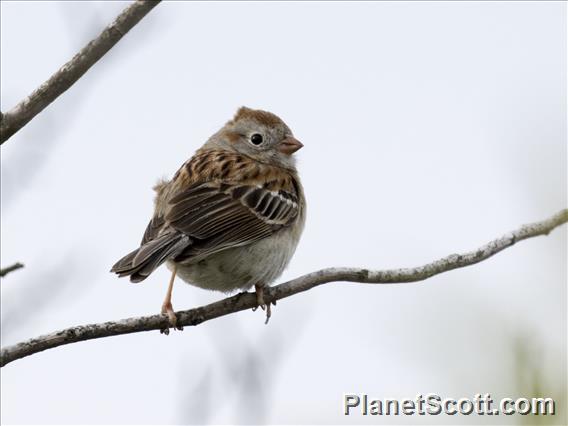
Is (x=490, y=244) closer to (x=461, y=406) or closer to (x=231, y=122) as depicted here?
(x=461, y=406)

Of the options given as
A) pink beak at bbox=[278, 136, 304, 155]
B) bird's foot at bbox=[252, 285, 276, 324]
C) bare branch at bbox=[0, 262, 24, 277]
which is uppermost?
pink beak at bbox=[278, 136, 304, 155]

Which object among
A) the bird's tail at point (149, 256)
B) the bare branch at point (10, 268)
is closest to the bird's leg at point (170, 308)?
the bird's tail at point (149, 256)

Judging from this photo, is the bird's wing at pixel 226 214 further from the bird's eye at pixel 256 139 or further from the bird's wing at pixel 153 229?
the bird's eye at pixel 256 139

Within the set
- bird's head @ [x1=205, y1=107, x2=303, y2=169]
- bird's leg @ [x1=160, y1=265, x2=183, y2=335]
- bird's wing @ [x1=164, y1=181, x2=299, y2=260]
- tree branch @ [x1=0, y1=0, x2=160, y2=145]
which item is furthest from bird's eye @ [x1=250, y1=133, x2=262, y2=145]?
tree branch @ [x1=0, y1=0, x2=160, y2=145]

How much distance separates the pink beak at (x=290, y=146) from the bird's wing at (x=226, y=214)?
636 millimetres

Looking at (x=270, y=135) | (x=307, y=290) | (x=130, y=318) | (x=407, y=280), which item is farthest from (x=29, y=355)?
(x=270, y=135)

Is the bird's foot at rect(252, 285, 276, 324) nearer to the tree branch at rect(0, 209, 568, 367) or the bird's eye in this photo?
the tree branch at rect(0, 209, 568, 367)

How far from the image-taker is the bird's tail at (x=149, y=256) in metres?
5.20

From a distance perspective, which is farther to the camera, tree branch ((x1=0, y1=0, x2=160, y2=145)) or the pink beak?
the pink beak

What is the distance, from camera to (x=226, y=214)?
6445mm

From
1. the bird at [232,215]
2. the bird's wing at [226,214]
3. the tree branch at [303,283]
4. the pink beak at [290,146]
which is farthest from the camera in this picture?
the pink beak at [290,146]

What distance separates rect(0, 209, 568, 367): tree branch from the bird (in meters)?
0.25

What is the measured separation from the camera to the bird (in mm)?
5828

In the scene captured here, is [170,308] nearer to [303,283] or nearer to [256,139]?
[303,283]
